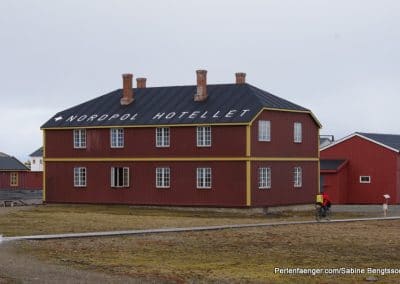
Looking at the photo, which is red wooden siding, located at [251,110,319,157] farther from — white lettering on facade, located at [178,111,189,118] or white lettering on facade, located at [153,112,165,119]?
white lettering on facade, located at [153,112,165,119]

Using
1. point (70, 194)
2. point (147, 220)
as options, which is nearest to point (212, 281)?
point (147, 220)

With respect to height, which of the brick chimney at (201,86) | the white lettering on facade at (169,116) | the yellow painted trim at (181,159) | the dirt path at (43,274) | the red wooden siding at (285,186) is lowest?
the dirt path at (43,274)

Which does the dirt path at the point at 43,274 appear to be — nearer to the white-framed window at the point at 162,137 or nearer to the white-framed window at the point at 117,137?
the white-framed window at the point at 162,137

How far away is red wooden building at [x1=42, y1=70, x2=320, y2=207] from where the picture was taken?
180 ft

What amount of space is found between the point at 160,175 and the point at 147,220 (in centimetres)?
1254

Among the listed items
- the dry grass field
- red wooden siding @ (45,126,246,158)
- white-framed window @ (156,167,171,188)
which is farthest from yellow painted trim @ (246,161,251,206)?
the dry grass field

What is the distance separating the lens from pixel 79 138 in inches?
2432

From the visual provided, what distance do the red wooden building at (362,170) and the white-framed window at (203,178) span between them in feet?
56.3

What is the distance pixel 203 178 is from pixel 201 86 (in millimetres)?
6767

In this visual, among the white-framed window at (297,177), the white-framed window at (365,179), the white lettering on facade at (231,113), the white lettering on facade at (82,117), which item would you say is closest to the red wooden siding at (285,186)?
the white-framed window at (297,177)

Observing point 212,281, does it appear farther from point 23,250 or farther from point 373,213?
point 373,213

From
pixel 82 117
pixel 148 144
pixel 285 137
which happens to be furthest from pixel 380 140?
pixel 82 117

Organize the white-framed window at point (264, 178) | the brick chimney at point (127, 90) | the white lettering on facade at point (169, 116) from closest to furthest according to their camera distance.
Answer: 1. the white-framed window at point (264, 178)
2. the white lettering on facade at point (169, 116)
3. the brick chimney at point (127, 90)

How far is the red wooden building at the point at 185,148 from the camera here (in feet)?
180
